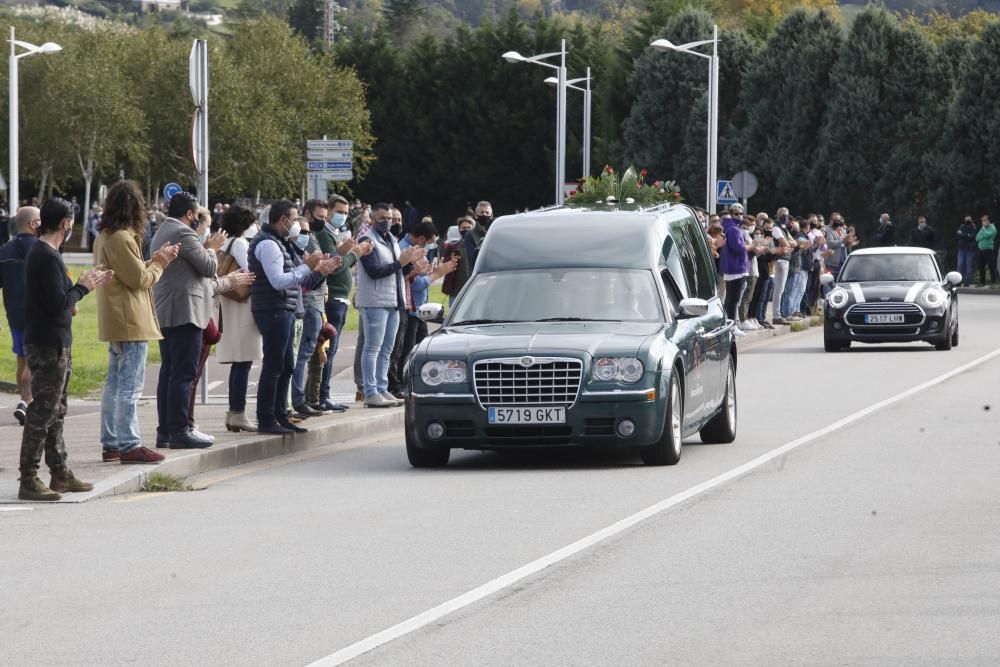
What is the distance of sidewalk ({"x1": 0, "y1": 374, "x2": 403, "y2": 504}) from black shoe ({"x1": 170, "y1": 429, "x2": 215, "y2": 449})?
9 cm

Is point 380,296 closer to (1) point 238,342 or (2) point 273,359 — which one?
(1) point 238,342

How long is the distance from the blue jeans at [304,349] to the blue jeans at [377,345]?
99 centimetres

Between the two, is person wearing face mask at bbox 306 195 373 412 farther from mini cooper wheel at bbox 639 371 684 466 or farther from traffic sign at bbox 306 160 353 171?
traffic sign at bbox 306 160 353 171

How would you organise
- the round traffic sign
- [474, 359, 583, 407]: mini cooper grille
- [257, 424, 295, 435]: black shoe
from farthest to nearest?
the round traffic sign → [257, 424, 295, 435]: black shoe → [474, 359, 583, 407]: mini cooper grille

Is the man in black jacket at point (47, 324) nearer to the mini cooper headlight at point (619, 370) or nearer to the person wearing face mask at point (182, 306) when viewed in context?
the person wearing face mask at point (182, 306)

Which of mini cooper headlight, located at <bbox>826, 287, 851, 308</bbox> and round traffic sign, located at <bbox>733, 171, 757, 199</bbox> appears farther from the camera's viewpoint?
round traffic sign, located at <bbox>733, 171, 757, 199</bbox>

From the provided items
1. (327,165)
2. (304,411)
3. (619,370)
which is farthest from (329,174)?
Result: (619,370)

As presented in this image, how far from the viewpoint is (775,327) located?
32656 mm

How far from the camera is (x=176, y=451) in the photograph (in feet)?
45.7

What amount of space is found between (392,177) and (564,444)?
3311 inches

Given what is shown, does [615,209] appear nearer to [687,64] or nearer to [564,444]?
[564,444]

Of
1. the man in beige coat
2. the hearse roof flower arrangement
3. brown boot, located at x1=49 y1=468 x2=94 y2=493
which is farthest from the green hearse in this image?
the hearse roof flower arrangement

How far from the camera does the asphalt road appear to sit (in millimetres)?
7477

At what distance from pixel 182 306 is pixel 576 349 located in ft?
9.05
